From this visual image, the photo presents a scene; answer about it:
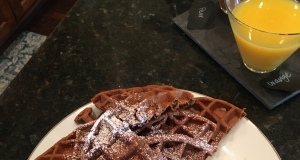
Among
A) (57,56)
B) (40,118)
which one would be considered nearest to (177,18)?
(57,56)

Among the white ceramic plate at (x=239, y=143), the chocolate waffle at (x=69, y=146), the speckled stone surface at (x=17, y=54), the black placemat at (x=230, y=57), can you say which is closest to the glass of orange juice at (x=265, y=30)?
the black placemat at (x=230, y=57)

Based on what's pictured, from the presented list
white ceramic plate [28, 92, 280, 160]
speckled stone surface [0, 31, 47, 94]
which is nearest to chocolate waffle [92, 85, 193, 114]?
white ceramic plate [28, 92, 280, 160]

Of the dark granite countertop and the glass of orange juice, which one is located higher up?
the glass of orange juice

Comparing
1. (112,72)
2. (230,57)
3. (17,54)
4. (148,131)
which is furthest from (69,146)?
(17,54)

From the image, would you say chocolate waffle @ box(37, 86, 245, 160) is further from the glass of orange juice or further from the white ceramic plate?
the glass of orange juice

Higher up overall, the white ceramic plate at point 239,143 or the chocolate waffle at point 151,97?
the chocolate waffle at point 151,97

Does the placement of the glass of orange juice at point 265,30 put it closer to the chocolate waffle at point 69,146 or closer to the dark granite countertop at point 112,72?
the dark granite countertop at point 112,72

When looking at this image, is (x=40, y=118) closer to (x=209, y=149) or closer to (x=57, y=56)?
(x=57, y=56)

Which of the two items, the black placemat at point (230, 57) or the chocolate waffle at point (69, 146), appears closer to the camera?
the chocolate waffle at point (69, 146)
